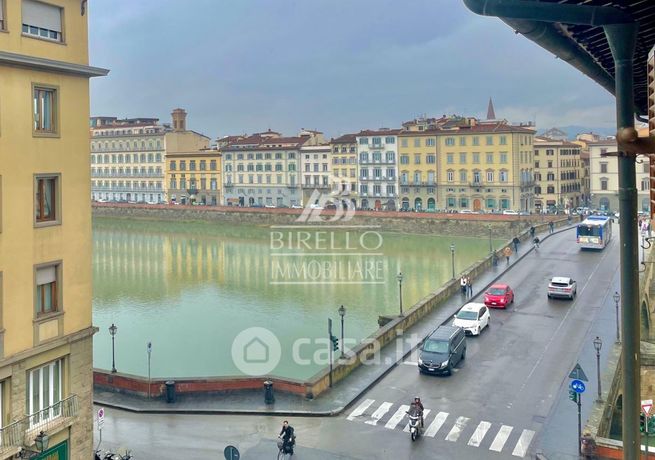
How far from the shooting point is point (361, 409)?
17.7 m

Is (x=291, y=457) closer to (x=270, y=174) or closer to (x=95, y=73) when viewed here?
(x=95, y=73)

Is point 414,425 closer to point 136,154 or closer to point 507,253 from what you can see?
point 507,253

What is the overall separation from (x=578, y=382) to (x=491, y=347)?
851 cm

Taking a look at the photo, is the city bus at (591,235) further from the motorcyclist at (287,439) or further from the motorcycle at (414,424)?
the motorcyclist at (287,439)

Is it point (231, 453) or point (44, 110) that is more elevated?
point (44, 110)

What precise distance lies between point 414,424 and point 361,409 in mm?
2392

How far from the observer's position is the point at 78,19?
12836mm

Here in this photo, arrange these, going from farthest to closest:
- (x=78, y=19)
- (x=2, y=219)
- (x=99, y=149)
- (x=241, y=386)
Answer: (x=99, y=149)
(x=241, y=386)
(x=78, y=19)
(x=2, y=219)

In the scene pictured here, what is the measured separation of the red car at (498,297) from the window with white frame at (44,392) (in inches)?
793

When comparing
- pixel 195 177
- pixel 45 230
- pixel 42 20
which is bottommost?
pixel 45 230

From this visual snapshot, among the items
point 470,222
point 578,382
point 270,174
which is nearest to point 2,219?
point 578,382

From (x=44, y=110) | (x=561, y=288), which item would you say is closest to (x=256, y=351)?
(x=561, y=288)

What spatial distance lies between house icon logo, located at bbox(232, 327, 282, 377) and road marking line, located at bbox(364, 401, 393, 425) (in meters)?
6.00

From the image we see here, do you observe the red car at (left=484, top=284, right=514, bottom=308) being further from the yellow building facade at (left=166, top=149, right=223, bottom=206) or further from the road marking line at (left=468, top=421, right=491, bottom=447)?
the yellow building facade at (left=166, top=149, right=223, bottom=206)
